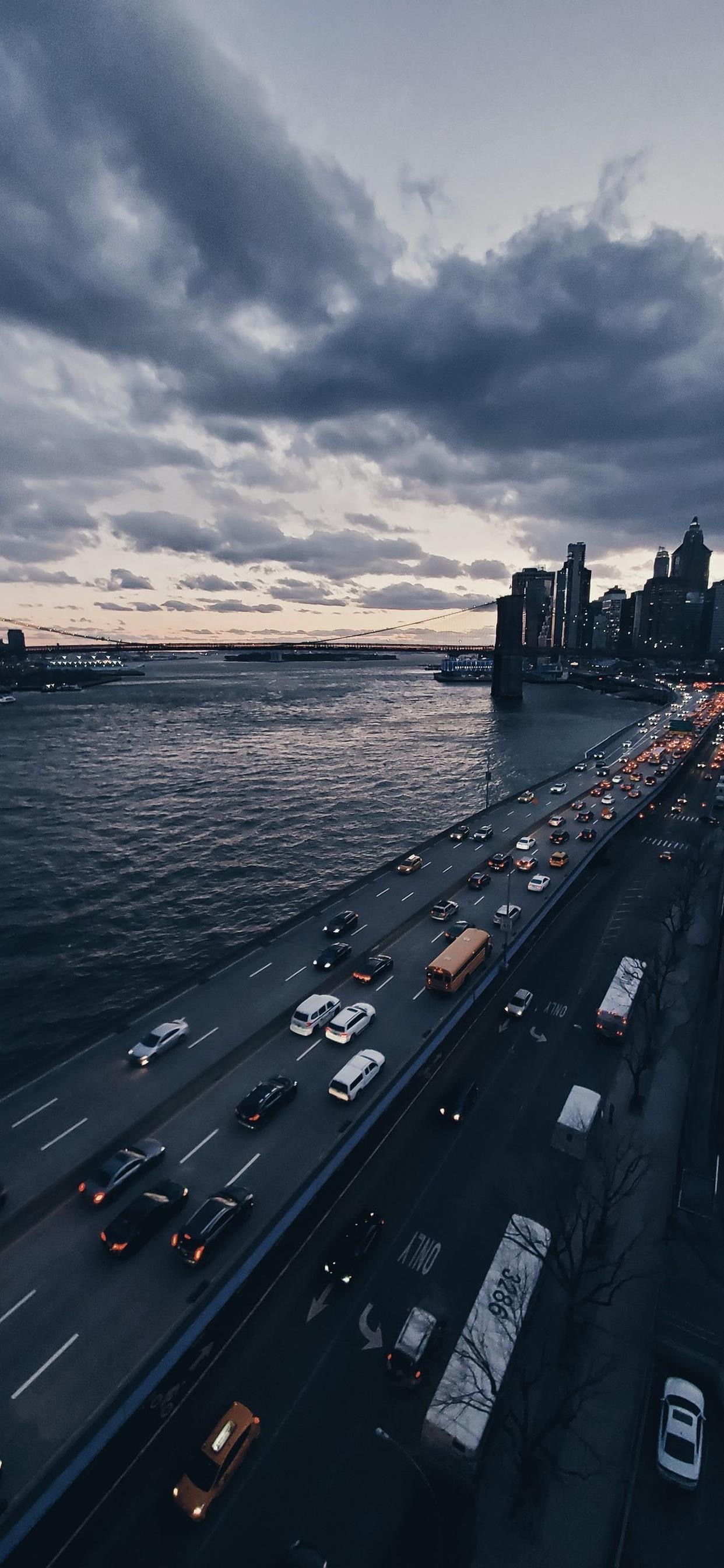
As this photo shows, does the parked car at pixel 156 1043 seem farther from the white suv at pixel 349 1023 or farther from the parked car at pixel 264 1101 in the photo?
the white suv at pixel 349 1023

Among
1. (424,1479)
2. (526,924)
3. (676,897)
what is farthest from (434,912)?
(424,1479)

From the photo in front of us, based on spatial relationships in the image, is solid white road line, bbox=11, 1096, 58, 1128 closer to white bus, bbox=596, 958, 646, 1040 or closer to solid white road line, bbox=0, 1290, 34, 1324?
solid white road line, bbox=0, 1290, 34, 1324

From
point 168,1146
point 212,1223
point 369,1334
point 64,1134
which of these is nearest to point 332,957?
point 168,1146

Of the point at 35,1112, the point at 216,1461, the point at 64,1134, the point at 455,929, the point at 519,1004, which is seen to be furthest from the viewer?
the point at 455,929

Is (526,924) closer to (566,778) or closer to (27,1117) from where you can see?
(27,1117)

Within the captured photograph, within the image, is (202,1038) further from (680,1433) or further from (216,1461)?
(680,1433)

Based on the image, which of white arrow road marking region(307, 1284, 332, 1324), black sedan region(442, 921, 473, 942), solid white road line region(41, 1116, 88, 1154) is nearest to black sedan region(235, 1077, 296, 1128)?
white arrow road marking region(307, 1284, 332, 1324)

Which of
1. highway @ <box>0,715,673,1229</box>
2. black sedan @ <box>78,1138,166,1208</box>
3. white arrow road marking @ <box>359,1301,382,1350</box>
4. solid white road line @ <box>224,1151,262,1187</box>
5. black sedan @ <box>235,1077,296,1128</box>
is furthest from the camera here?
black sedan @ <box>235,1077,296,1128</box>
